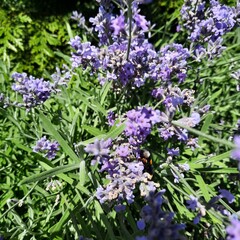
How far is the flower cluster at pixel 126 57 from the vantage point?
4.97ft

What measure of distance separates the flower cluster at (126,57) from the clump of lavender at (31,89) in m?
0.18

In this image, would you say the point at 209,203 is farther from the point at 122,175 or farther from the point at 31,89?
the point at 31,89

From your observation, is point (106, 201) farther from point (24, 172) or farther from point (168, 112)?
point (24, 172)

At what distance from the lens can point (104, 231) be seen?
1.64 m

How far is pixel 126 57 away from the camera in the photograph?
148 cm

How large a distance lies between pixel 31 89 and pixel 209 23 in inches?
29.6

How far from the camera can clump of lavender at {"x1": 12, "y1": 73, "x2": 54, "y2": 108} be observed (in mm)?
1562

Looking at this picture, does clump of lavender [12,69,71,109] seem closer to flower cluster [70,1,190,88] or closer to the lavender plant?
the lavender plant

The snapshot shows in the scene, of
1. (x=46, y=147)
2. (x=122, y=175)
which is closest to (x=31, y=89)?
(x=46, y=147)

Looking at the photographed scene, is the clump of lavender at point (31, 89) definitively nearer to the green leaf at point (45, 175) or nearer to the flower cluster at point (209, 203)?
the green leaf at point (45, 175)

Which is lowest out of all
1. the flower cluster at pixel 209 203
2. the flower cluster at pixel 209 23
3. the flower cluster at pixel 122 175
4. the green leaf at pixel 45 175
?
the flower cluster at pixel 209 203

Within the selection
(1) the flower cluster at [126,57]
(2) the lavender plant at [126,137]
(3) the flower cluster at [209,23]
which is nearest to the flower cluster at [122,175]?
(2) the lavender plant at [126,137]

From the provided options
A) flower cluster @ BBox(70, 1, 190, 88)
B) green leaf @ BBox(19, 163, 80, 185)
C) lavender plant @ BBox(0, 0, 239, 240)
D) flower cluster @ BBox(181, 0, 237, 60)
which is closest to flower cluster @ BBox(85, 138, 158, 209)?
Answer: lavender plant @ BBox(0, 0, 239, 240)

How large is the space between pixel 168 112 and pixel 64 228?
0.70 meters
